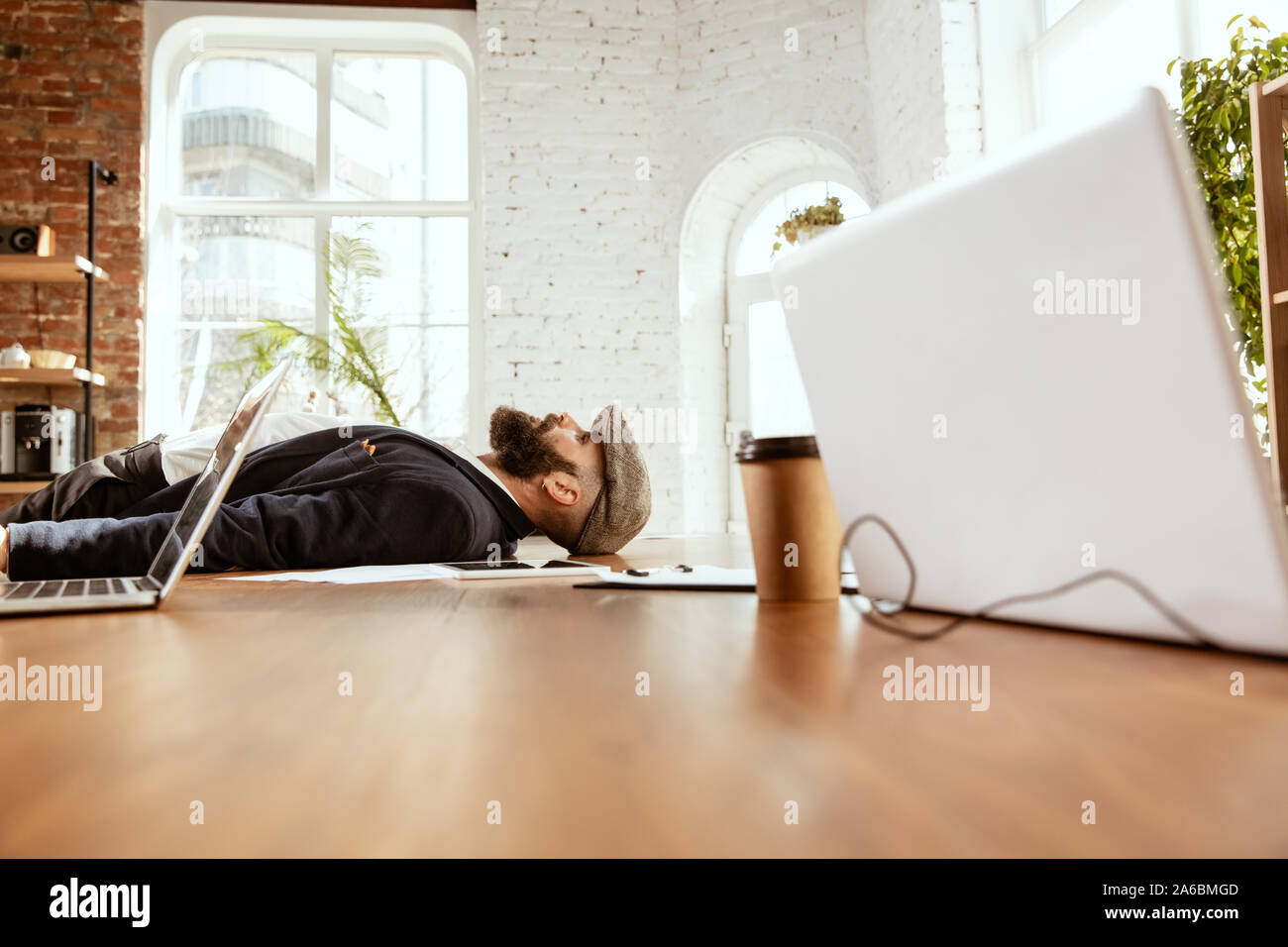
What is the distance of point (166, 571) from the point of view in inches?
38.4

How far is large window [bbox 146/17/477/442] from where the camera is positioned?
17.0 feet

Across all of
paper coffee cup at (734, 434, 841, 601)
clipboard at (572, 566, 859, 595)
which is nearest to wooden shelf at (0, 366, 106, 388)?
clipboard at (572, 566, 859, 595)

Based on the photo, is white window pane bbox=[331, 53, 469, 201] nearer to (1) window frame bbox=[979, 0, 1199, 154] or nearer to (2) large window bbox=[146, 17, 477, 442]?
(2) large window bbox=[146, 17, 477, 442]

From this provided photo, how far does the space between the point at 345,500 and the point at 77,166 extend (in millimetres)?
4569

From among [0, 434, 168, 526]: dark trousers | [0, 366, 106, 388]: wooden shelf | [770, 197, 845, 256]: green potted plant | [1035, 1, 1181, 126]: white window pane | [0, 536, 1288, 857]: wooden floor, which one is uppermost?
[1035, 1, 1181, 126]: white window pane

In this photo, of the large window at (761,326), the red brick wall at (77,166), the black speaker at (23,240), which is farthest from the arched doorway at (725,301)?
the black speaker at (23,240)

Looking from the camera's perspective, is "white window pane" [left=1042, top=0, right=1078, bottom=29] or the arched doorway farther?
the arched doorway

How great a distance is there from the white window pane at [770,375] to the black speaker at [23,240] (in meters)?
3.53

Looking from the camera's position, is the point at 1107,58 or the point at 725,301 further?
the point at 725,301

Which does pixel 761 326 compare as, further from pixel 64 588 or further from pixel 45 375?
pixel 64 588

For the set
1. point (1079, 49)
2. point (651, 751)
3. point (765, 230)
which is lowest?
point (651, 751)

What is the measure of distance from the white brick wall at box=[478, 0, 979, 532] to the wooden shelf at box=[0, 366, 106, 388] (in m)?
1.91

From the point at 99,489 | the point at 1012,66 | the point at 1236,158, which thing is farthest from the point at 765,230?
the point at 99,489

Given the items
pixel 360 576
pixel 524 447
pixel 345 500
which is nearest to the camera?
pixel 360 576
